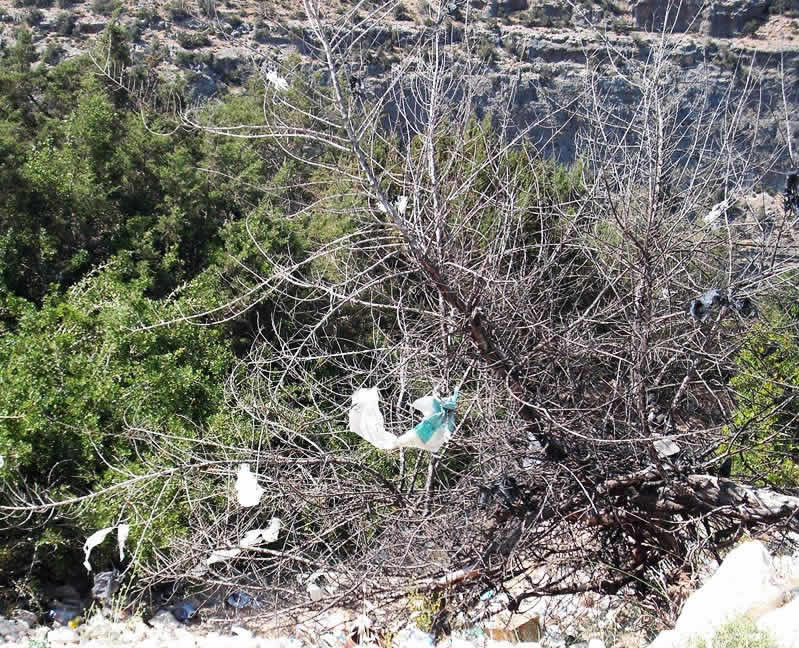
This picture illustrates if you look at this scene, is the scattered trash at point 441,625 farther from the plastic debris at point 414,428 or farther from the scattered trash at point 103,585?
the scattered trash at point 103,585

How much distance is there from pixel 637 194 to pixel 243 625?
3461 mm

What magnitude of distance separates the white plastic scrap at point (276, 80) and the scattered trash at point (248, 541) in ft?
7.65

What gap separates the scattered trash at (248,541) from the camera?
400cm

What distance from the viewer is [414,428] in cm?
310

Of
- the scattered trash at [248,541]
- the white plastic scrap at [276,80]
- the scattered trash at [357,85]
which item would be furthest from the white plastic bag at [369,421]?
the scattered trash at [357,85]

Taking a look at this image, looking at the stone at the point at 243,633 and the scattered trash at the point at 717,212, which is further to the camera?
the stone at the point at 243,633

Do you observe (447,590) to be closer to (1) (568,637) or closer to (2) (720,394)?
(1) (568,637)

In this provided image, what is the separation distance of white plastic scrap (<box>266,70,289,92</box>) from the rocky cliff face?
5cm

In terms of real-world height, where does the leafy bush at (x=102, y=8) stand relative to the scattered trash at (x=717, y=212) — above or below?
below

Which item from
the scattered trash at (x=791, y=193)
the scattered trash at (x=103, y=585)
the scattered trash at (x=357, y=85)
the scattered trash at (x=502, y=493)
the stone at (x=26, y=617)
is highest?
the scattered trash at (x=357, y=85)

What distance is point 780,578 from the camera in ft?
9.21

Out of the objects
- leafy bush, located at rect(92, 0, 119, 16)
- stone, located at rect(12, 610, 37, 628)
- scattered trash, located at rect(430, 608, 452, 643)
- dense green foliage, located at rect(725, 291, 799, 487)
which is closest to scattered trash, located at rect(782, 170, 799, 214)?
dense green foliage, located at rect(725, 291, 799, 487)

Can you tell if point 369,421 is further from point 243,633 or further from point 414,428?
point 243,633

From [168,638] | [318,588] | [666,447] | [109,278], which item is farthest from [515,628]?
[109,278]
